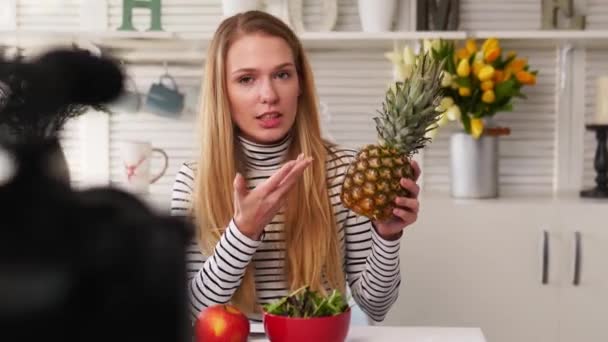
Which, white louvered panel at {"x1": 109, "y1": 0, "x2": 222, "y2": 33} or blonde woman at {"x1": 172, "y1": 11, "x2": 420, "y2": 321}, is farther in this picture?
white louvered panel at {"x1": 109, "y1": 0, "x2": 222, "y2": 33}

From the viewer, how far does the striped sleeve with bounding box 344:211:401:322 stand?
4.91ft

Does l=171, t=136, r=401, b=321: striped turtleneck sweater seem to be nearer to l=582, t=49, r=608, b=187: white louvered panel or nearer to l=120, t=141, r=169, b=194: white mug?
l=120, t=141, r=169, b=194: white mug

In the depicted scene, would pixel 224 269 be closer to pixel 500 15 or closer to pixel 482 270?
pixel 482 270

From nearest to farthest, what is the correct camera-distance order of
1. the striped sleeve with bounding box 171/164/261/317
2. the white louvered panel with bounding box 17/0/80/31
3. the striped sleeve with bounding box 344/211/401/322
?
the striped sleeve with bounding box 171/164/261/317 → the striped sleeve with bounding box 344/211/401/322 → the white louvered panel with bounding box 17/0/80/31

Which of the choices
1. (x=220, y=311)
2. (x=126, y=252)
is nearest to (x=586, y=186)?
(x=220, y=311)

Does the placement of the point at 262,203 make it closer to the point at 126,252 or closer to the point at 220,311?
the point at 220,311

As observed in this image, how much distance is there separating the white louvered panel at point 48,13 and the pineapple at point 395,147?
5.51ft

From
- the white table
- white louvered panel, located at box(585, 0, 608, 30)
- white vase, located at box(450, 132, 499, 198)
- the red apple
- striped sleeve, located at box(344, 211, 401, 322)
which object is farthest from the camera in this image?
white louvered panel, located at box(585, 0, 608, 30)

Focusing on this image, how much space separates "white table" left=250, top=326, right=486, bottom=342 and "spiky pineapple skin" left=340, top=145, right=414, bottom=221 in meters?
0.21

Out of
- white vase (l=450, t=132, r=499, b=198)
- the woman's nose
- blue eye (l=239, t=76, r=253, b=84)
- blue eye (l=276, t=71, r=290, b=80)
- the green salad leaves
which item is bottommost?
the green salad leaves

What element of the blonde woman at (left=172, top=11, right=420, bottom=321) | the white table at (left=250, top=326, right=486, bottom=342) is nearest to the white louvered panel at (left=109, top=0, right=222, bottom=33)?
the blonde woman at (left=172, top=11, right=420, bottom=321)

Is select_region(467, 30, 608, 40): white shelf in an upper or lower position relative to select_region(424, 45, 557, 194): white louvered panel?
upper

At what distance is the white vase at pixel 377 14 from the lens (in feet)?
7.99

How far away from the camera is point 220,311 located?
1.10m
